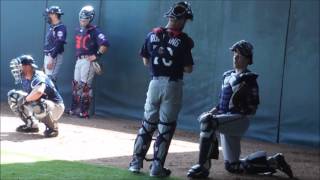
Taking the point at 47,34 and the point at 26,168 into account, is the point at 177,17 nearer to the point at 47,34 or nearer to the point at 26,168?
the point at 26,168

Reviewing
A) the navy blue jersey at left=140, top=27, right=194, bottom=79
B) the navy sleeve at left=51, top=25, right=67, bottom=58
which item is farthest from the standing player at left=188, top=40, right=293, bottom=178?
the navy sleeve at left=51, top=25, right=67, bottom=58

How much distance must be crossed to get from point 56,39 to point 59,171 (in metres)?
5.80

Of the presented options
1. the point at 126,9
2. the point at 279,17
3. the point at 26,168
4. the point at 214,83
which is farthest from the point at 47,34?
the point at 26,168

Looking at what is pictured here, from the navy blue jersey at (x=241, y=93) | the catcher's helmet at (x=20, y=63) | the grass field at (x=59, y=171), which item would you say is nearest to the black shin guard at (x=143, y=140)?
the grass field at (x=59, y=171)

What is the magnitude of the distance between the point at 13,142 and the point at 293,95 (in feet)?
15.6

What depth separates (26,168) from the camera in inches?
281

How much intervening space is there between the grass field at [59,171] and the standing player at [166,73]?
0.41 m

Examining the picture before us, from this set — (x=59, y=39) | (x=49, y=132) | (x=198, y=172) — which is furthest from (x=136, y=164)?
(x=59, y=39)

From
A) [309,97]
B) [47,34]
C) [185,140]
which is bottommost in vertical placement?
[185,140]

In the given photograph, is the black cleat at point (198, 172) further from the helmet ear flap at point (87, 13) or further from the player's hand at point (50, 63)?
the player's hand at point (50, 63)

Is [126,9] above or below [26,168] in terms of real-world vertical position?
above

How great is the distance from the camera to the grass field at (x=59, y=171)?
6.72 m

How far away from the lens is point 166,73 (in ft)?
22.3

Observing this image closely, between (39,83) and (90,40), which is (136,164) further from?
(90,40)
